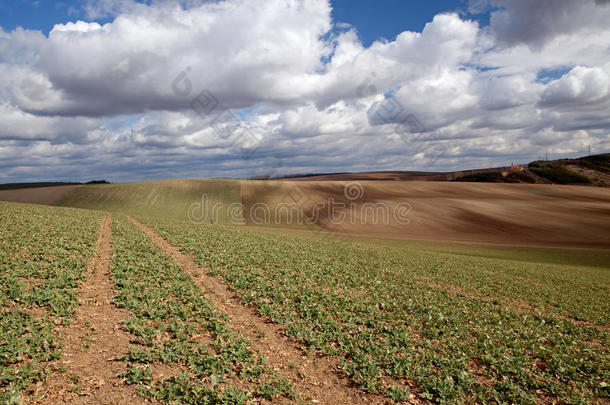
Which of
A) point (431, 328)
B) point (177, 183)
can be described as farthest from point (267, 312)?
point (177, 183)

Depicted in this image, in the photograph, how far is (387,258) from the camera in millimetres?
31406

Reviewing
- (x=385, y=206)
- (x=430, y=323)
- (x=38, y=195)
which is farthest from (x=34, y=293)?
(x=38, y=195)

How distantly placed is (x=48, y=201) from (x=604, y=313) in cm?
12100

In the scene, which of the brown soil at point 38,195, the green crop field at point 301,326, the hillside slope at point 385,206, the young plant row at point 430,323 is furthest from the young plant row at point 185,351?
the brown soil at point 38,195

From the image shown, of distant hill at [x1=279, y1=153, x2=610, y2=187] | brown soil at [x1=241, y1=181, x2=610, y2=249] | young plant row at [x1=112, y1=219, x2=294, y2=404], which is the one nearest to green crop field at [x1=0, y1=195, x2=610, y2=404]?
young plant row at [x1=112, y1=219, x2=294, y2=404]

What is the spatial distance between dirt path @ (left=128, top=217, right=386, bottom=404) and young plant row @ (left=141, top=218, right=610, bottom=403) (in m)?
0.39

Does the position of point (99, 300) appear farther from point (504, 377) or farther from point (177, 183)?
point (177, 183)

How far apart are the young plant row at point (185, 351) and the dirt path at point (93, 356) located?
13.3 inches

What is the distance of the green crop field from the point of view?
364 inches

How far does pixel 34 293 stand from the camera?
41.2 feet

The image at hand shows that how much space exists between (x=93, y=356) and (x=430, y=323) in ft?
42.7

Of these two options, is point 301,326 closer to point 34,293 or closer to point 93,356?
point 93,356

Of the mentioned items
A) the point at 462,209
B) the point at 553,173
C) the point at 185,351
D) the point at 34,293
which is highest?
the point at 553,173

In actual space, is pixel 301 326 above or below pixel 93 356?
below
